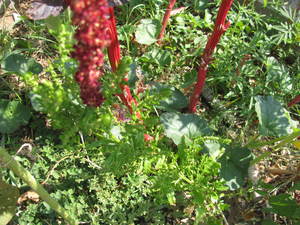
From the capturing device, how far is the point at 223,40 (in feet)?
7.96

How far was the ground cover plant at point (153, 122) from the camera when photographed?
4.40ft

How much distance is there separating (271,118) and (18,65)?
1410mm

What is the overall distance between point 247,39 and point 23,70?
1.57m

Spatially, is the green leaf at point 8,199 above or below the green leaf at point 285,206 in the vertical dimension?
above

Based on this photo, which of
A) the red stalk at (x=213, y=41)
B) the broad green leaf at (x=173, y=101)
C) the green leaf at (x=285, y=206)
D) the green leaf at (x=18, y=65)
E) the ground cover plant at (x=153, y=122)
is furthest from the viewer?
the broad green leaf at (x=173, y=101)

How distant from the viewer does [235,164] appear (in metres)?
1.91

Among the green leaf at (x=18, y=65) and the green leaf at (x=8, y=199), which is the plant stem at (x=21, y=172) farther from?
the green leaf at (x=18, y=65)

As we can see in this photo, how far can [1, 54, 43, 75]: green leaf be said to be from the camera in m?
1.94

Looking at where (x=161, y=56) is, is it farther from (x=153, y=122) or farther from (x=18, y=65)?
(x=153, y=122)

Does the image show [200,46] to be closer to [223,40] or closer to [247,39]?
[223,40]

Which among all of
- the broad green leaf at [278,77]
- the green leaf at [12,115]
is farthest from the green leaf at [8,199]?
the broad green leaf at [278,77]

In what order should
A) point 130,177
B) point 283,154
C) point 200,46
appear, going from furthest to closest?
1. point 200,46
2. point 283,154
3. point 130,177

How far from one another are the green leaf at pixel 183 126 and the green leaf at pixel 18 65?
80 centimetres

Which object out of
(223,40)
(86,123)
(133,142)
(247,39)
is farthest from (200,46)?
(86,123)
